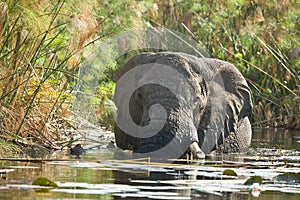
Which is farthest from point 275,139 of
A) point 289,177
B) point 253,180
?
point 253,180

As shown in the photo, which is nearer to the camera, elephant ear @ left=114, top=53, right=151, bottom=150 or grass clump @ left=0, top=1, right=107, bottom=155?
grass clump @ left=0, top=1, right=107, bottom=155

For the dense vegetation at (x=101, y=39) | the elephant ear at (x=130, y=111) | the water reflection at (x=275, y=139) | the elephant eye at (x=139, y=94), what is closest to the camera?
the dense vegetation at (x=101, y=39)

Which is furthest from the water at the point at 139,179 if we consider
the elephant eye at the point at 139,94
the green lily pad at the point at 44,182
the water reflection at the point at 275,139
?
the water reflection at the point at 275,139

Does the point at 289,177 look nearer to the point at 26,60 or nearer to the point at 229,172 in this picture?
the point at 229,172

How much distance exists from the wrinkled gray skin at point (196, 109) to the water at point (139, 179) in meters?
0.40

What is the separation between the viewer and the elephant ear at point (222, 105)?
11359mm

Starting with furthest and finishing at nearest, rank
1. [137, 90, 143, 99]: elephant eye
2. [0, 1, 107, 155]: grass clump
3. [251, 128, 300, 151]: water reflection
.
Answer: [251, 128, 300, 151]: water reflection < [137, 90, 143, 99]: elephant eye < [0, 1, 107, 155]: grass clump

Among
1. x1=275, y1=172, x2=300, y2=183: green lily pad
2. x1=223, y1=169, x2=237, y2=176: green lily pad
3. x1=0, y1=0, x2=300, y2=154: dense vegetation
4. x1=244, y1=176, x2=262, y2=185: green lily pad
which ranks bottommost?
x1=244, y1=176, x2=262, y2=185: green lily pad

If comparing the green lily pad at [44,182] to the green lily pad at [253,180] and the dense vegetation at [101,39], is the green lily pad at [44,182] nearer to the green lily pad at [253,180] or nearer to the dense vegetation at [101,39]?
the green lily pad at [253,180]

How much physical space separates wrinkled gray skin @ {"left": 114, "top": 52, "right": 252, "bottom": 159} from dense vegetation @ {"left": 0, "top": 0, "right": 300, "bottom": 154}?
0.76m

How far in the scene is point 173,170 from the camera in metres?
8.19

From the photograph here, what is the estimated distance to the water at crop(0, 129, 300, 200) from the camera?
20.7 ft

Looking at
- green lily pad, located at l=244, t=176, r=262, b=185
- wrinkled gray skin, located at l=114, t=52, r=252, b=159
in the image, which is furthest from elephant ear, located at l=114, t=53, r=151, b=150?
green lily pad, located at l=244, t=176, r=262, b=185

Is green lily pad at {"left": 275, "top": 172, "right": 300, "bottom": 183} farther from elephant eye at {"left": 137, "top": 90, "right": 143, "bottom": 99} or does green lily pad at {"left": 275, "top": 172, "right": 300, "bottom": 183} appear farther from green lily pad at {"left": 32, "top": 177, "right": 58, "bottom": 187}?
elephant eye at {"left": 137, "top": 90, "right": 143, "bottom": 99}
